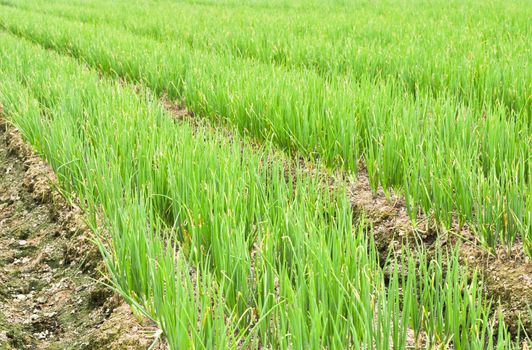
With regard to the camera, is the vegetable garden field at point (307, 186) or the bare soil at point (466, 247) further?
the bare soil at point (466, 247)

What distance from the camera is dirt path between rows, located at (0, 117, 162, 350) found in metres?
1.82

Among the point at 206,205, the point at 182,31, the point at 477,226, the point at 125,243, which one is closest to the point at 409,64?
the point at 477,226

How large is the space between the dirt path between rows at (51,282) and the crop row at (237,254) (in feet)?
0.30

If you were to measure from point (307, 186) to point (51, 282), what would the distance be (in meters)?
0.97

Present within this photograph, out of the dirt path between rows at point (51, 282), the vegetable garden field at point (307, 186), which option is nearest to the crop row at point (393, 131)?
the vegetable garden field at point (307, 186)

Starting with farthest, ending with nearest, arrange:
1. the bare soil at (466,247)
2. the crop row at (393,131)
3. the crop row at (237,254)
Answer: the crop row at (393,131), the bare soil at (466,247), the crop row at (237,254)

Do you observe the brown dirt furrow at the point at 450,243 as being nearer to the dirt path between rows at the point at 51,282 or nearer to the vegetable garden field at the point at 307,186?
the vegetable garden field at the point at 307,186

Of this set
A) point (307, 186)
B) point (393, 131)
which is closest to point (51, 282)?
point (307, 186)

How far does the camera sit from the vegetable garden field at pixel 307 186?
4.50 feet

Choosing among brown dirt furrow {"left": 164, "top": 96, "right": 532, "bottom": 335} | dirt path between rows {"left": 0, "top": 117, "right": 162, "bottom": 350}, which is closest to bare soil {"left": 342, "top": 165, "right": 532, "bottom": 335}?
brown dirt furrow {"left": 164, "top": 96, "right": 532, "bottom": 335}

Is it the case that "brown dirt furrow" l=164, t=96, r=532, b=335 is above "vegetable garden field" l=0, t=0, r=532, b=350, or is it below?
below

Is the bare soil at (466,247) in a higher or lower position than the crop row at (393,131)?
lower

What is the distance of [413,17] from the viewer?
752 centimetres

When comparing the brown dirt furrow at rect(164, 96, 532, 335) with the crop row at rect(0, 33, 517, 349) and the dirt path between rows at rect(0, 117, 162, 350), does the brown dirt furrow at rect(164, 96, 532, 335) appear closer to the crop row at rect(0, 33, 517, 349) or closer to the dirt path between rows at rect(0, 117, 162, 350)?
the crop row at rect(0, 33, 517, 349)
